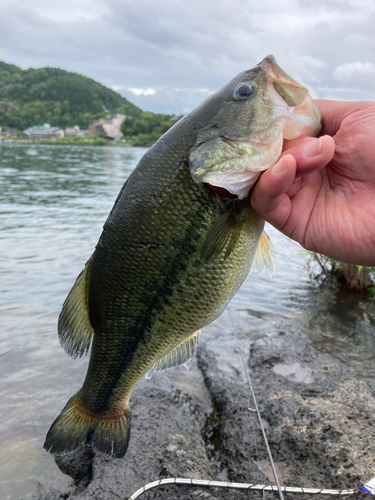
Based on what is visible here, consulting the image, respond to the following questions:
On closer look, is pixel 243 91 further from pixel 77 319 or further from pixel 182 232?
pixel 77 319

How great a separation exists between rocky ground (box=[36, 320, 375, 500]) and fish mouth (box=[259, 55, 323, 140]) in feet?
8.40

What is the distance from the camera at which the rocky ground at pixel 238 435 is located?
2.89 metres

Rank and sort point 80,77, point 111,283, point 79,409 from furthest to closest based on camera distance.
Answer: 1. point 80,77
2. point 79,409
3. point 111,283

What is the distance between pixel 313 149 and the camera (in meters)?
1.77

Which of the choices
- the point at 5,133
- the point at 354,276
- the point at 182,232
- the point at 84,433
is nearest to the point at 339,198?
the point at 182,232

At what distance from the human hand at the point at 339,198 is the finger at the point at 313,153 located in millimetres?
158

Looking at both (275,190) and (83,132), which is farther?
(83,132)

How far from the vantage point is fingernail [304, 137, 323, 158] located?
1756mm

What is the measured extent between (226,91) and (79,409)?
7.96 ft

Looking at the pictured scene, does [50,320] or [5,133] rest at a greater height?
[5,133]

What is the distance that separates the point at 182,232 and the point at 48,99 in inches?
7331

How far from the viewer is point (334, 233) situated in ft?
7.29

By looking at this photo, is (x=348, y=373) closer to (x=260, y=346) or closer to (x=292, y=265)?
(x=260, y=346)

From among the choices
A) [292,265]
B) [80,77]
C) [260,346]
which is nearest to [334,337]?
[260,346]
